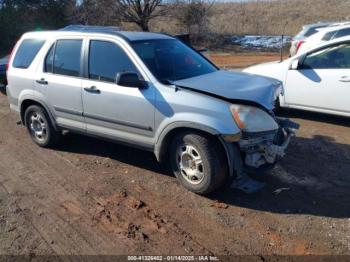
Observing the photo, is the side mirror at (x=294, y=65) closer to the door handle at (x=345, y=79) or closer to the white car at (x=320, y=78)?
the white car at (x=320, y=78)

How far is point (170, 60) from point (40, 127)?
8.38ft

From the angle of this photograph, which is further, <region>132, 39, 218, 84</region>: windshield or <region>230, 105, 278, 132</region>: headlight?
<region>132, 39, 218, 84</region>: windshield

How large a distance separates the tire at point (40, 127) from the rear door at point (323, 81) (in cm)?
432

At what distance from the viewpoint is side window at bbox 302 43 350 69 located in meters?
7.21

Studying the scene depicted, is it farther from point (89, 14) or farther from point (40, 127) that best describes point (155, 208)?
point (89, 14)

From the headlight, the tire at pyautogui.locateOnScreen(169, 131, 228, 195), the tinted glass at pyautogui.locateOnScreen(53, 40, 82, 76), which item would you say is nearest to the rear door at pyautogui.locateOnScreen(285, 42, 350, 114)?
the headlight

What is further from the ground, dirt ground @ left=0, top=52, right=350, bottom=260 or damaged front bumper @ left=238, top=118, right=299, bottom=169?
damaged front bumper @ left=238, top=118, right=299, bottom=169

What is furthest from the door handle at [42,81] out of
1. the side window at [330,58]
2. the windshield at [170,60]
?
the side window at [330,58]

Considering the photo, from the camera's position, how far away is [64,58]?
590 cm

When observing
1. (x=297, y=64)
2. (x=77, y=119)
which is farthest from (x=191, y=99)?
(x=297, y=64)

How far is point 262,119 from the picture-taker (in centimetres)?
455

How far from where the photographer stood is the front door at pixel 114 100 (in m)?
5.00

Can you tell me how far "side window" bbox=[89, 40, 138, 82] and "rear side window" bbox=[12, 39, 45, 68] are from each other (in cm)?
126

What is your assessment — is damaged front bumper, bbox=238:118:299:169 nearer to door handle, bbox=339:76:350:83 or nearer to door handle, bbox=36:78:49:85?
door handle, bbox=339:76:350:83
